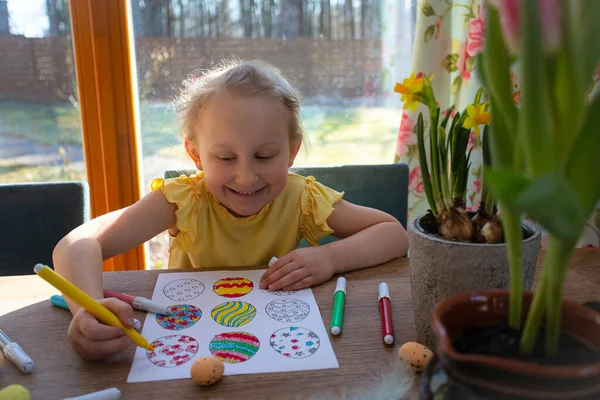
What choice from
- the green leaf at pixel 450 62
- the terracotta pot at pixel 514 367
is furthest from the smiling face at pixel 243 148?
the green leaf at pixel 450 62

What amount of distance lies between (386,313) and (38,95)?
5.15ft

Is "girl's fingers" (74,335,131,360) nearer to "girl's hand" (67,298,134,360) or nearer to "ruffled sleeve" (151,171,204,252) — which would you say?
"girl's hand" (67,298,134,360)

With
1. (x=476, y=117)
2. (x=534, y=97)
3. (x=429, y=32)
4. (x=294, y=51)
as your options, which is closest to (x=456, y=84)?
(x=429, y=32)

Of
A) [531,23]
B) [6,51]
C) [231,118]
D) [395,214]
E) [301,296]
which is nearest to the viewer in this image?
[531,23]

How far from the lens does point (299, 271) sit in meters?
0.72

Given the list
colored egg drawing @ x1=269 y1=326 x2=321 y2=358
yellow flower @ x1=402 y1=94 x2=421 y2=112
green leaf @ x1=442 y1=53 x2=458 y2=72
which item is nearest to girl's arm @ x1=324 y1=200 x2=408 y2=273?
colored egg drawing @ x1=269 y1=326 x2=321 y2=358

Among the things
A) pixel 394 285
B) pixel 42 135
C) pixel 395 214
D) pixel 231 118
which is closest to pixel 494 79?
pixel 394 285

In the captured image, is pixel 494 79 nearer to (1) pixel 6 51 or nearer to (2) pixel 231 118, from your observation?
(2) pixel 231 118

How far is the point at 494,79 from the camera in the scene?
276 millimetres

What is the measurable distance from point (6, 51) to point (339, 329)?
1.63 m

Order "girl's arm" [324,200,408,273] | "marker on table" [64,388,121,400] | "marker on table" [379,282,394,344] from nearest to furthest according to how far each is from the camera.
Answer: "marker on table" [64,388,121,400]
"marker on table" [379,282,394,344]
"girl's arm" [324,200,408,273]

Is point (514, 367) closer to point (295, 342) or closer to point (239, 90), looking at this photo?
point (295, 342)

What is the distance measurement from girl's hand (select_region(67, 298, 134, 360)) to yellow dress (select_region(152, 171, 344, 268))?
44cm

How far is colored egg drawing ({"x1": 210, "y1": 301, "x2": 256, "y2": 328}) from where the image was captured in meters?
0.60
